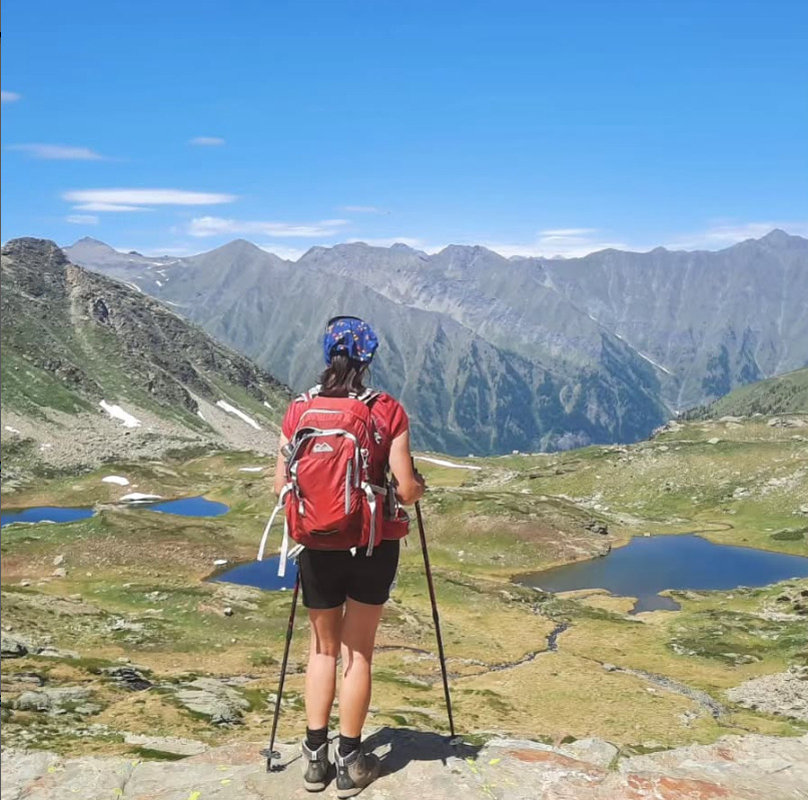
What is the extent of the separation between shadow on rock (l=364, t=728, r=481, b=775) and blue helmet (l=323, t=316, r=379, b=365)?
6.97 meters

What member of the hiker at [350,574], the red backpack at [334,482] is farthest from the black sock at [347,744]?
the red backpack at [334,482]

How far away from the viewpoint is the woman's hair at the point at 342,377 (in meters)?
11.5

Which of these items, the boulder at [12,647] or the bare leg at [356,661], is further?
the boulder at [12,647]

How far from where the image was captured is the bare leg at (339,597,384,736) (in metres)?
11.5

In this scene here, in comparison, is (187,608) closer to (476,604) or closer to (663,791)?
(476,604)

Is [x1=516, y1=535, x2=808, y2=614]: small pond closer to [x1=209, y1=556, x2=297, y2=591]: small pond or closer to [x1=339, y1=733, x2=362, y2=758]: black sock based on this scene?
[x1=209, y1=556, x2=297, y2=591]: small pond

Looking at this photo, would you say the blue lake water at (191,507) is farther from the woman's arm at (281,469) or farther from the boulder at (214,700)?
the woman's arm at (281,469)

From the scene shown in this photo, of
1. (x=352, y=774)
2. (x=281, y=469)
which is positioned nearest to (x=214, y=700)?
(x=352, y=774)

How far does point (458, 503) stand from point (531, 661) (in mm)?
52239

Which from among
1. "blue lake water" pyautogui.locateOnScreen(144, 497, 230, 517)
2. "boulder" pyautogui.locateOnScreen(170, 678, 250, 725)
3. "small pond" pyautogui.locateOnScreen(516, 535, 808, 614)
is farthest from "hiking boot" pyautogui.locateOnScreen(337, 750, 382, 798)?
"blue lake water" pyautogui.locateOnScreen(144, 497, 230, 517)

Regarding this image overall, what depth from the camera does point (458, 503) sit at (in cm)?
9950

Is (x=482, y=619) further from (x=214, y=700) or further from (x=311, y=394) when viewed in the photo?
(x=311, y=394)

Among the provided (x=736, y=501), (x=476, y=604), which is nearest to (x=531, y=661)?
(x=476, y=604)

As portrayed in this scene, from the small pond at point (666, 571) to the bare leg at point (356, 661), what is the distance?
63.6m
